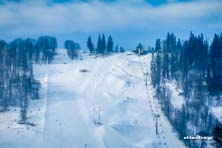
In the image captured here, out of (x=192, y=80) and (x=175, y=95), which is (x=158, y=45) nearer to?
(x=192, y=80)

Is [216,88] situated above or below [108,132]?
above

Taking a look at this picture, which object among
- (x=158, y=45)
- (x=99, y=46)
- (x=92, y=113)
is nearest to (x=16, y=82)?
(x=92, y=113)

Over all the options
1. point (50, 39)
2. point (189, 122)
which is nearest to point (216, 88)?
point (189, 122)

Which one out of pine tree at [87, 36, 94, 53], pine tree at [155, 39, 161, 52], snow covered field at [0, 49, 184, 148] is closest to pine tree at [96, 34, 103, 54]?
pine tree at [87, 36, 94, 53]

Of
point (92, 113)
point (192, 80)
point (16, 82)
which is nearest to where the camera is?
point (92, 113)

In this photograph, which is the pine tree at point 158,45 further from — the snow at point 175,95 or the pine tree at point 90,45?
the snow at point 175,95

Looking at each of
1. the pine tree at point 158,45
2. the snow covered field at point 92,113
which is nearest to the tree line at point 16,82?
the snow covered field at point 92,113

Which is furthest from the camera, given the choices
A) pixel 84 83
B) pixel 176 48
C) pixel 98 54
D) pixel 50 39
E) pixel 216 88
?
pixel 50 39

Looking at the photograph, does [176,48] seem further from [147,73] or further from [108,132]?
[108,132]
